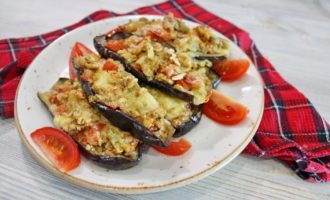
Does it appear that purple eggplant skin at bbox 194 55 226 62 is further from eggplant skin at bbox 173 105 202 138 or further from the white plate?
eggplant skin at bbox 173 105 202 138

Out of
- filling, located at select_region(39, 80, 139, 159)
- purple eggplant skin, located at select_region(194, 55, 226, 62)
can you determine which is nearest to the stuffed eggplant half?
filling, located at select_region(39, 80, 139, 159)

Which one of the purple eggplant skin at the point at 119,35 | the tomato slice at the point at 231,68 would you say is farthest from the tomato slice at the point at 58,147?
the tomato slice at the point at 231,68

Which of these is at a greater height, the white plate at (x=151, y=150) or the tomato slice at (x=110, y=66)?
the tomato slice at (x=110, y=66)

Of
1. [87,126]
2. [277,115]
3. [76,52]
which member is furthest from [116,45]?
[277,115]

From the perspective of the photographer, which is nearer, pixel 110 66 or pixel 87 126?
pixel 87 126

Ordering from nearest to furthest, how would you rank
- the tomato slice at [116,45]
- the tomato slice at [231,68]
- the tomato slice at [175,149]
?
1. the tomato slice at [175,149]
2. the tomato slice at [116,45]
3. the tomato slice at [231,68]

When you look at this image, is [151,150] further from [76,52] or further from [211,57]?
[76,52]

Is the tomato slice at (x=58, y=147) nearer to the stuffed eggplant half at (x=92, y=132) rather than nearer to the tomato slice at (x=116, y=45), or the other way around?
the stuffed eggplant half at (x=92, y=132)
